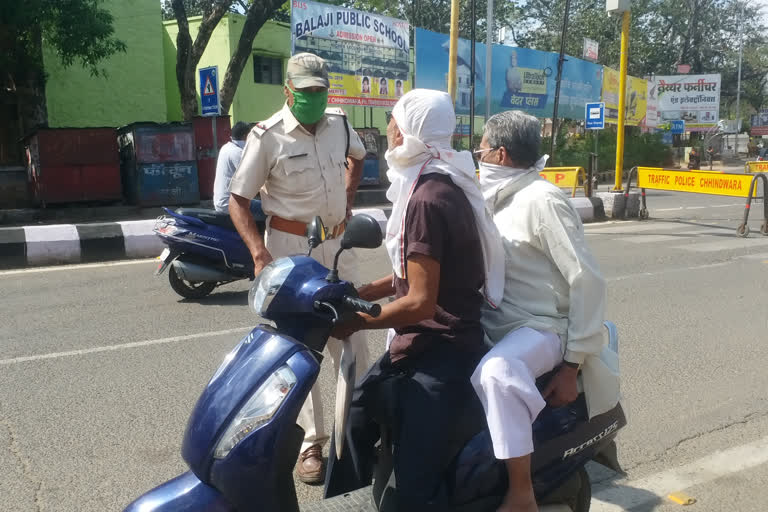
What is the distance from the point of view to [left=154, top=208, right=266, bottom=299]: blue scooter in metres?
6.68

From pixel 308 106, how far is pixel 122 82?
22171 mm

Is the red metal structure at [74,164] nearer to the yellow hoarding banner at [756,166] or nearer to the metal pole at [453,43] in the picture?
the metal pole at [453,43]

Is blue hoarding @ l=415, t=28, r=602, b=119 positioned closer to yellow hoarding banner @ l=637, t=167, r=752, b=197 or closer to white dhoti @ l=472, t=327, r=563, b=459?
yellow hoarding banner @ l=637, t=167, r=752, b=197

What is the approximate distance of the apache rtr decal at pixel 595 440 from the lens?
2443 mm

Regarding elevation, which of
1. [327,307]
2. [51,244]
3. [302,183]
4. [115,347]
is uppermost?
[302,183]

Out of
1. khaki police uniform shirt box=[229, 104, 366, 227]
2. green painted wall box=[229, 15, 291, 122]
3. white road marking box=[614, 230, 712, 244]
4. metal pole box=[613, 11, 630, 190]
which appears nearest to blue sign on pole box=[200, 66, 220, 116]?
metal pole box=[613, 11, 630, 190]

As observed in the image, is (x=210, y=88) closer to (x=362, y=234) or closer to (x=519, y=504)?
(x=362, y=234)

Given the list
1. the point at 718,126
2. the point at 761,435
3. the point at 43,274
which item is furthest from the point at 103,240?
the point at 718,126

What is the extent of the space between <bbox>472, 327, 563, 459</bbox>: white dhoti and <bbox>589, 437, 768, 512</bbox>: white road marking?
109 cm

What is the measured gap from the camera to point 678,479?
3355 millimetres

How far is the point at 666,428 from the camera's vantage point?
3.93 m

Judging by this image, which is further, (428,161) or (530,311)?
(530,311)

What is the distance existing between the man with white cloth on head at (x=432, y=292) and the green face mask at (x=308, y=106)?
1036 millimetres

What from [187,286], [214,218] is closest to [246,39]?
[214,218]
